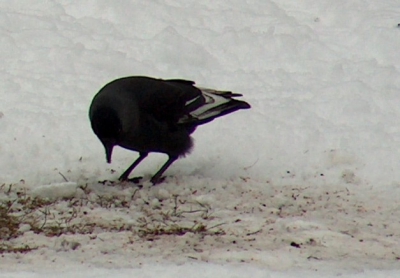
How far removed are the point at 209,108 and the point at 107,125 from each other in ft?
3.49

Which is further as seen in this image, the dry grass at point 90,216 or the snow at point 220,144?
the dry grass at point 90,216

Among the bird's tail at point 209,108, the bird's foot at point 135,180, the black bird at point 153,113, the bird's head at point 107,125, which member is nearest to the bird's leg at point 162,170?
the black bird at point 153,113

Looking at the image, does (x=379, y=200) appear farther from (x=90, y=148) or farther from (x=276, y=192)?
(x=90, y=148)

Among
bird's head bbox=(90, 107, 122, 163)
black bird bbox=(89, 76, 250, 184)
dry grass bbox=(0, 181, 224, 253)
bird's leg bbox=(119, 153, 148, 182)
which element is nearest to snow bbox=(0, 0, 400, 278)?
dry grass bbox=(0, 181, 224, 253)

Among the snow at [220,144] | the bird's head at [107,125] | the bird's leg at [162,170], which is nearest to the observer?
the snow at [220,144]

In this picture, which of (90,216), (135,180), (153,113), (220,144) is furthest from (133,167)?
(90,216)

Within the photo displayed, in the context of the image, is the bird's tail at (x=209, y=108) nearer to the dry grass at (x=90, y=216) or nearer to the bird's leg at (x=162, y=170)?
the bird's leg at (x=162, y=170)

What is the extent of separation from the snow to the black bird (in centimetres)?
27

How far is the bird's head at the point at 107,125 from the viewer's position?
273 inches

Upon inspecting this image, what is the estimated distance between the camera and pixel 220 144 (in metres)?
8.10

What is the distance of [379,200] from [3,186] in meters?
2.60

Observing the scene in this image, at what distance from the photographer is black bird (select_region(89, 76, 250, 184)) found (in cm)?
699

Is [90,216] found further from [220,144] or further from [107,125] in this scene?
[220,144]

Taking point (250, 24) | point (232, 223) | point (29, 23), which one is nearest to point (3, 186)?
point (232, 223)
